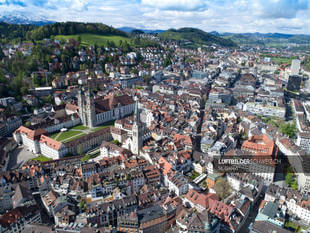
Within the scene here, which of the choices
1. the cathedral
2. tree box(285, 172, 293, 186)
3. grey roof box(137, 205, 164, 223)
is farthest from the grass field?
tree box(285, 172, 293, 186)

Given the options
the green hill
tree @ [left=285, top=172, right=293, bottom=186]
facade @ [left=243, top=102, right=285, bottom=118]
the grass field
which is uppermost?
the green hill

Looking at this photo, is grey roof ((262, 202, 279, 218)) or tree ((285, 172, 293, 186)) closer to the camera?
grey roof ((262, 202, 279, 218))

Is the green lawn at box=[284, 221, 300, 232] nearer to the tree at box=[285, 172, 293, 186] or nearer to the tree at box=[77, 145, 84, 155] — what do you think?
the tree at box=[285, 172, 293, 186]

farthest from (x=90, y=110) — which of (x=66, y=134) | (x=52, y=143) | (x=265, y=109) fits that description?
(x=265, y=109)

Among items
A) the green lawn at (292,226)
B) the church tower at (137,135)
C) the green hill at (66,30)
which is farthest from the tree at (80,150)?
the green hill at (66,30)

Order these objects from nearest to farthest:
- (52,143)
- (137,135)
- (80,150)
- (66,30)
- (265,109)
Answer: (137,135), (52,143), (80,150), (265,109), (66,30)

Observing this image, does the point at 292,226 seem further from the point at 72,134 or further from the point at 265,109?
the point at 72,134

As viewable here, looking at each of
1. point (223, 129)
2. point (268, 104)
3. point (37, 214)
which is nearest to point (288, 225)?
point (223, 129)

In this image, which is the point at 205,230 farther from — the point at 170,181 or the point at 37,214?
the point at 37,214
